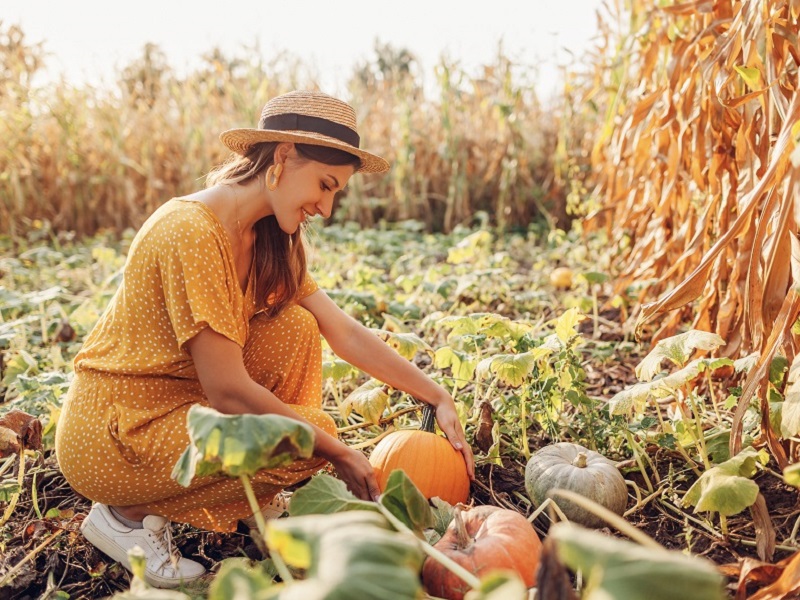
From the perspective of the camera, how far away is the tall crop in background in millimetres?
1897

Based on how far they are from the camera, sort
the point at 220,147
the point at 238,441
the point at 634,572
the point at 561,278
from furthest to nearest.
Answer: the point at 220,147
the point at 561,278
the point at 238,441
the point at 634,572

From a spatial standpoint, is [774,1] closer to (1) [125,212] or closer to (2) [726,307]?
(2) [726,307]

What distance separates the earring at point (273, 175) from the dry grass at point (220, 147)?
512cm

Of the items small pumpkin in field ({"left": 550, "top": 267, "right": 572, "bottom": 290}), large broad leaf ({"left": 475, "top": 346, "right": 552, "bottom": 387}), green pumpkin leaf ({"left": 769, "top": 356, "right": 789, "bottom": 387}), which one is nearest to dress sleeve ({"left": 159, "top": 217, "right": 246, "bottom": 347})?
large broad leaf ({"left": 475, "top": 346, "right": 552, "bottom": 387})

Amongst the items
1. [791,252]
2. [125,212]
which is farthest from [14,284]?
[791,252]

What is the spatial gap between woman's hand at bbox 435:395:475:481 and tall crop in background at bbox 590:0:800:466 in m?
0.58

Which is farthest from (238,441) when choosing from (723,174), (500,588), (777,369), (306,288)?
(723,174)

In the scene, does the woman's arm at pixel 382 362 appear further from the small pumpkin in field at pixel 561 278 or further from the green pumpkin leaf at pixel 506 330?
the small pumpkin in field at pixel 561 278

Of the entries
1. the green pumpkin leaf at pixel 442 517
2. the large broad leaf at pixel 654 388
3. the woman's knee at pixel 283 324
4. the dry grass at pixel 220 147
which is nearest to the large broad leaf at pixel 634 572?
the green pumpkin leaf at pixel 442 517

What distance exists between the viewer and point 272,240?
2127 millimetres

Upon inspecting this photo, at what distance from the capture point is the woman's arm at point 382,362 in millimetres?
2158

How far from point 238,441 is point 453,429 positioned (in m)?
1.05

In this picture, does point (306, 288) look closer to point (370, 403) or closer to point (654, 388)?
point (370, 403)

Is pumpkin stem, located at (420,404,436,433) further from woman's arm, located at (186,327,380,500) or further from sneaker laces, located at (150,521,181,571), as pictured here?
sneaker laces, located at (150,521,181,571)
